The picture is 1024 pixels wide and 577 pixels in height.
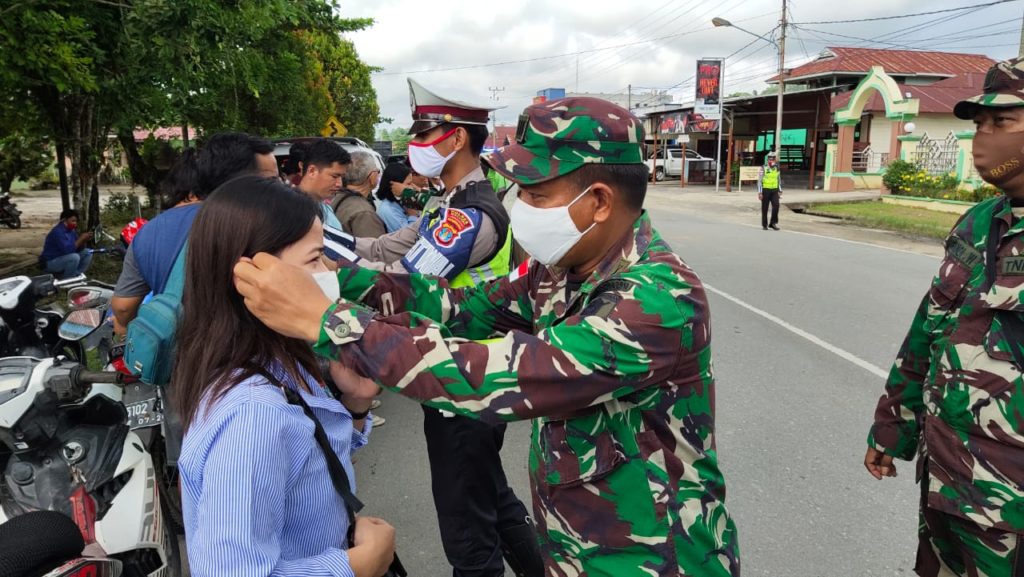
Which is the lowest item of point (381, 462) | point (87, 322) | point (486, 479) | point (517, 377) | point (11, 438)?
point (381, 462)

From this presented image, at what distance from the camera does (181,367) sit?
58.0 inches

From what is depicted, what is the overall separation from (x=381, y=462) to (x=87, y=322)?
184cm

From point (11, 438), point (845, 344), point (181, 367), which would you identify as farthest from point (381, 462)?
point (845, 344)

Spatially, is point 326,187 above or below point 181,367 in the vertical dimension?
above

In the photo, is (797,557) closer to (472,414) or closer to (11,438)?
(472,414)

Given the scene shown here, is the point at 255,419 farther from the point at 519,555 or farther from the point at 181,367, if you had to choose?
the point at 519,555

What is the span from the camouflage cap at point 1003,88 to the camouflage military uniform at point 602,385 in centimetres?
113

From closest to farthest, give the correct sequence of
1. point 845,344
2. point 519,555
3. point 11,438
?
point 11,438
point 519,555
point 845,344

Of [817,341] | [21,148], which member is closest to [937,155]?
[817,341]

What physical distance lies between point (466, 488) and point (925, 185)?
20.9 m

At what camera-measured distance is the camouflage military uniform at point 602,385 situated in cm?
126

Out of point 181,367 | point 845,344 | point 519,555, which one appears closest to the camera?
point 181,367

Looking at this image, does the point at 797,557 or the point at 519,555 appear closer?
the point at 519,555

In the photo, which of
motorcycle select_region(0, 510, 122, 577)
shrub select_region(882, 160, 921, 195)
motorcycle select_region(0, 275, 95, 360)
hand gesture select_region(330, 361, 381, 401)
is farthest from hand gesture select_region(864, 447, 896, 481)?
shrub select_region(882, 160, 921, 195)
